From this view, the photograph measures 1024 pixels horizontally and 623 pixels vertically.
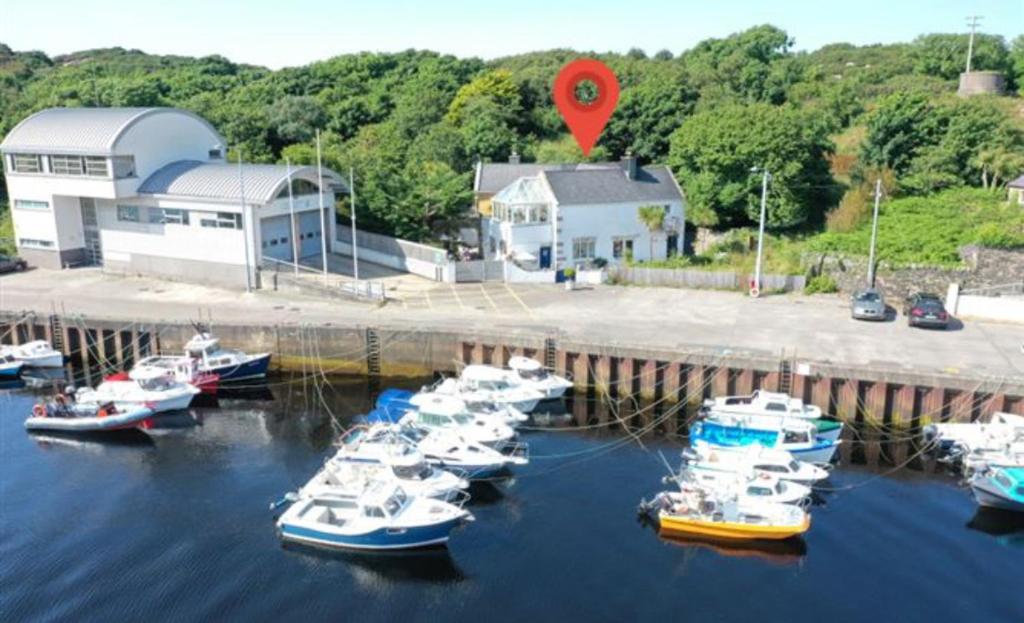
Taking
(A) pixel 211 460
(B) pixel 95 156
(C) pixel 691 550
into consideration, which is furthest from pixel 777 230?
(B) pixel 95 156

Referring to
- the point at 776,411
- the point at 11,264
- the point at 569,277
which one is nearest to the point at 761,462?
the point at 776,411

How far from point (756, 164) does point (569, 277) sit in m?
15.0

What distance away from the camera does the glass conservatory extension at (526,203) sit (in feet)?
169

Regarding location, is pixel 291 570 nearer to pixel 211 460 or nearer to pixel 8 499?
pixel 211 460

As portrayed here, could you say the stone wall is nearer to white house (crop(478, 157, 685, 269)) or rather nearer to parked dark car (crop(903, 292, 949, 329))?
parked dark car (crop(903, 292, 949, 329))

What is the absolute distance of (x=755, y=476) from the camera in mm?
28016

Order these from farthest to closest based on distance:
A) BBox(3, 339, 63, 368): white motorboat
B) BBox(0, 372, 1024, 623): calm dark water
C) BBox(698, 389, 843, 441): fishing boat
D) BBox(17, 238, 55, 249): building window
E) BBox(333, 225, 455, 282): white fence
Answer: BBox(17, 238, 55, 249): building window < BBox(333, 225, 455, 282): white fence < BBox(3, 339, 63, 368): white motorboat < BBox(698, 389, 843, 441): fishing boat < BBox(0, 372, 1024, 623): calm dark water

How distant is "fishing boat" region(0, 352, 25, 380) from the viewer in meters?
40.7

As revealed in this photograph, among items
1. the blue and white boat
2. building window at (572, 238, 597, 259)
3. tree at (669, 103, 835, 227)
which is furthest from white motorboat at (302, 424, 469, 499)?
tree at (669, 103, 835, 227)

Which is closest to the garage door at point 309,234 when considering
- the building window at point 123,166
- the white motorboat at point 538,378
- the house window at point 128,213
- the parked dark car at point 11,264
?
the house window at point 128,213

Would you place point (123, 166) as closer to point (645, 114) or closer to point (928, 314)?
Result: point (645, 114)

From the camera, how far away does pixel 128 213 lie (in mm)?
53125

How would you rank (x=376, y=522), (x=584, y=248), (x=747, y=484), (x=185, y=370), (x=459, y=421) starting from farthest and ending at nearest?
(x=584, y=248)
(x=185, y=370)
(x=459, y=421)
(x=747, y=484)
(x=376, y=522)

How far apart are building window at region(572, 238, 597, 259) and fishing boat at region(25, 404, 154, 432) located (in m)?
27.0
